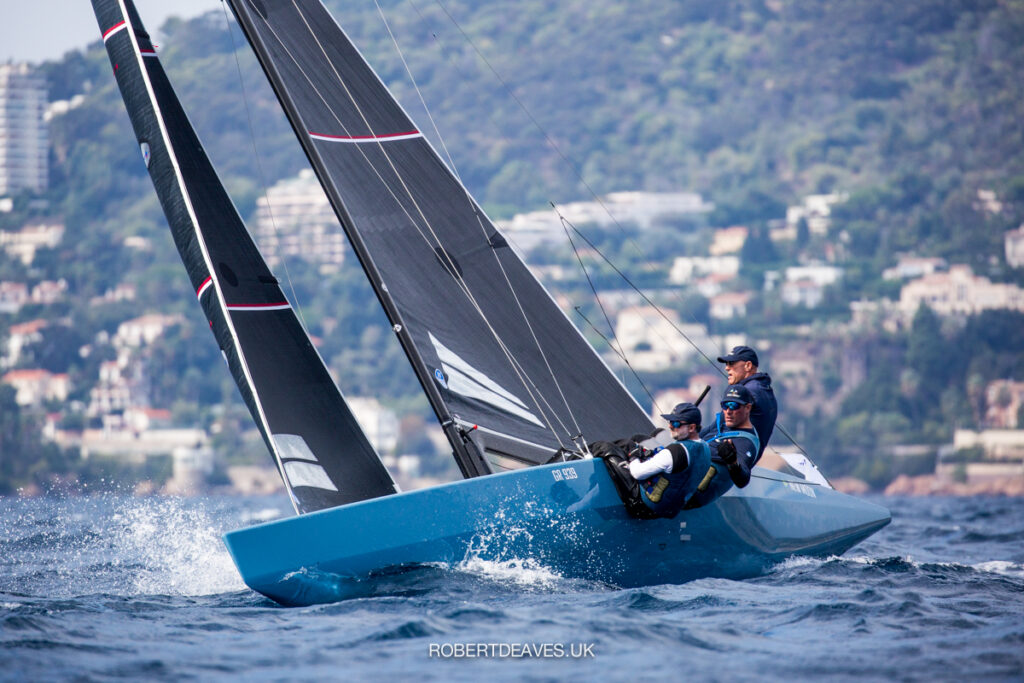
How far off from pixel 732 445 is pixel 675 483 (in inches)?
13.4

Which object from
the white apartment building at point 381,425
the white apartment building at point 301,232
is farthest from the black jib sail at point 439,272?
the white apartment building at point 301,232

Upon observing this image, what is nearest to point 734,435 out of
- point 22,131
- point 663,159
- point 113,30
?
point 113,30

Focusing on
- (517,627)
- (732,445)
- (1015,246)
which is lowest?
(517,627)

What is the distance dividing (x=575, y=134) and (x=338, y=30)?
8964 centimetres

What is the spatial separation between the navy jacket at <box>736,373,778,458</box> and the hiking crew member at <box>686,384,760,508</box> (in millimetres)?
54

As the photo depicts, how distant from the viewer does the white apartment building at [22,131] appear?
8275 centimetres

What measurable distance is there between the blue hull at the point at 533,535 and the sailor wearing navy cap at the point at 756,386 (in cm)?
28

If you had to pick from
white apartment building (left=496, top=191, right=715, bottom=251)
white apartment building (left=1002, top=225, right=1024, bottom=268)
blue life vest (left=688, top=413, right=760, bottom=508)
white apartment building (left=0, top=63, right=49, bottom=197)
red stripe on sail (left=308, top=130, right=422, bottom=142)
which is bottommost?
blue life vest (left=688, top=413, right=760, bottom=508)

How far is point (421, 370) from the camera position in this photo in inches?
220

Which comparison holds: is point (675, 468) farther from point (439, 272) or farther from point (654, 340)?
point (654, 340)

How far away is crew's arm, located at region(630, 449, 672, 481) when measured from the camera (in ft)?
17.2

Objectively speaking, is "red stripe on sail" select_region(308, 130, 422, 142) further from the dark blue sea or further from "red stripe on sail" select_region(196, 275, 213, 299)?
the dark blue sea

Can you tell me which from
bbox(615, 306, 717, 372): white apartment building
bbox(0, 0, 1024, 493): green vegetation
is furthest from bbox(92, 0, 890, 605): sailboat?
bbox(615, 306, 717, 372): white apartment building

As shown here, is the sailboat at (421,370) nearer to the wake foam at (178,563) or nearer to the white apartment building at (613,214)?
the wake foam at (178,563)
